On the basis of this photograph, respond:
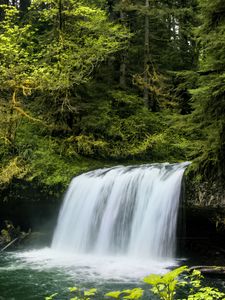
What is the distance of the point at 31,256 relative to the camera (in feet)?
36.5

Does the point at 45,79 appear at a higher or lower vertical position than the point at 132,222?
higher

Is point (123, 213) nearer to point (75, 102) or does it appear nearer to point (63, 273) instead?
point (63, 273)

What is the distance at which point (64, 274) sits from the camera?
356 inches

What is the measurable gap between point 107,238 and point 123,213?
833mm

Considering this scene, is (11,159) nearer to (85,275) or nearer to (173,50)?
(85,275)

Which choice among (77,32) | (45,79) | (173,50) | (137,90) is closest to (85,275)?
(45,79)

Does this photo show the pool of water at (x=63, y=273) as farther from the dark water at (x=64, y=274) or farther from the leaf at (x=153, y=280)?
the leaf at (x=153, y=280)

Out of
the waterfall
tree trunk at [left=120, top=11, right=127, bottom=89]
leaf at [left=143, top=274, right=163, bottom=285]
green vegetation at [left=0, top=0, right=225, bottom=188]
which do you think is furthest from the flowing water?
tree trunk at [left=120, top=11, right=127, bottom=89]

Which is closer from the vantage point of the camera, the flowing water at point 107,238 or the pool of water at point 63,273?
the pool of water at point 63,273

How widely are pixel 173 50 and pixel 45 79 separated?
9102mm

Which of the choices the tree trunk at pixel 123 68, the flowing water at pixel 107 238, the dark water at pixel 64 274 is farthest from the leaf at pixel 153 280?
the tree trunk at pixel 123 68

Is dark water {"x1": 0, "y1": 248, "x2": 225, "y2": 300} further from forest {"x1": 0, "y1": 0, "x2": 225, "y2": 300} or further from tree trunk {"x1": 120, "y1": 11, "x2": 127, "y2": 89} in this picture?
tree trunk {"x1": 120, "y1": 11, "x2": 127, "y2": 89}

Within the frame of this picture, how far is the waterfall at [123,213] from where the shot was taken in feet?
32.9

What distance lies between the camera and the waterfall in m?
10.0
